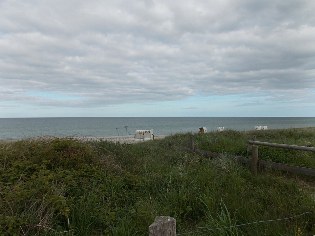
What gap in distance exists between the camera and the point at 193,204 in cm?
564

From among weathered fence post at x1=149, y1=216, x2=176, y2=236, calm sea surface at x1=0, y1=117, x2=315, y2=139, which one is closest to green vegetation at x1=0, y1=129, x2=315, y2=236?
weathered fence post at x1=149, y1=216, x2=176, y2=236

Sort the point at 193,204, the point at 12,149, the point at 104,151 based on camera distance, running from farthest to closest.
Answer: the point at 104,151 → the point at 12,149 → the point at 193,204

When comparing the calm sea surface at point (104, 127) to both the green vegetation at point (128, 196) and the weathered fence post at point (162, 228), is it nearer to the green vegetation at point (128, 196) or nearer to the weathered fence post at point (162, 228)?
the green vegetation at point (128, 196)

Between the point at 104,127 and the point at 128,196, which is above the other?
the point at 128,196

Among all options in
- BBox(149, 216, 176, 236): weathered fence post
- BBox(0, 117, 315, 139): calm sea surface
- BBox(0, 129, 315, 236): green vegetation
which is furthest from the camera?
BBox(0, 117, 315, 139): calm sea surface

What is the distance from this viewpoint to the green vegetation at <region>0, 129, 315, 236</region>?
4570mm

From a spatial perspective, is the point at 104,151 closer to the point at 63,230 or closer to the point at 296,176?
the point at 63,230

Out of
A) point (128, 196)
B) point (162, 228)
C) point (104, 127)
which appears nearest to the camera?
point (162, 228)

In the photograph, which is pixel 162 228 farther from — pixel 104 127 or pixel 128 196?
pixel 104 127

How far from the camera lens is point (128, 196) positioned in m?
6.00

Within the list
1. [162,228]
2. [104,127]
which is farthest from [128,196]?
[104,127]

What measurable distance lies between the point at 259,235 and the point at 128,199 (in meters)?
2.60

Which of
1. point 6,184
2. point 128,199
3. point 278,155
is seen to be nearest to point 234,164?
point 278,155

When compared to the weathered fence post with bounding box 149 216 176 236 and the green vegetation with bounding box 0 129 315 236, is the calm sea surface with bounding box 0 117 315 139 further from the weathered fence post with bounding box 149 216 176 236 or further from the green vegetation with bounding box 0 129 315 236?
the weathered fence post with bounding box 149 216 176 236
